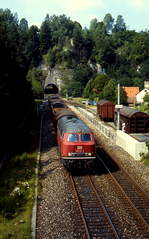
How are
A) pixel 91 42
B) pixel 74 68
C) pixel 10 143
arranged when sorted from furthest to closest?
1. pixel 91 42
2. pixel 74 68
3. pixel 10 143

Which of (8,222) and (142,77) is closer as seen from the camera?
(8,222)

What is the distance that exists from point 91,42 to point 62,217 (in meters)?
148

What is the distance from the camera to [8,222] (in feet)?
38.7

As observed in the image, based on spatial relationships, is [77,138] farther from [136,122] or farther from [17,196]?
[136,122]

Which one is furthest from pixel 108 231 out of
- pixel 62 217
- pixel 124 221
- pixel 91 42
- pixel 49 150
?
pixel 91 42

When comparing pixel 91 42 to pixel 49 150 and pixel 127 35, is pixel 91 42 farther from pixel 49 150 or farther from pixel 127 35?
pixel 49 150

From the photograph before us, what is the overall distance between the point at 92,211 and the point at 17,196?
12.9ft

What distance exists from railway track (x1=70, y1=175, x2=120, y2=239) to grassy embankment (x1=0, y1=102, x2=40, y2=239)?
7.32 feet

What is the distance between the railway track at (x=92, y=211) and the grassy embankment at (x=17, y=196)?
2.23 metres

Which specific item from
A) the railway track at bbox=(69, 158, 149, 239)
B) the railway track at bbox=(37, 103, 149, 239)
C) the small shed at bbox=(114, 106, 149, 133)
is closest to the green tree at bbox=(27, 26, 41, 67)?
the small shed at bbox=(114, 106, 149, 133)

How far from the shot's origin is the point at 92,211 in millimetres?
12711

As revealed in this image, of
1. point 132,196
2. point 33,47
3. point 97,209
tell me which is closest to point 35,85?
point 132,196

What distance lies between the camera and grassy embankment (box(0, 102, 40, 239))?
11070 mm

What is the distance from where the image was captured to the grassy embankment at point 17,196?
11.1 metres
